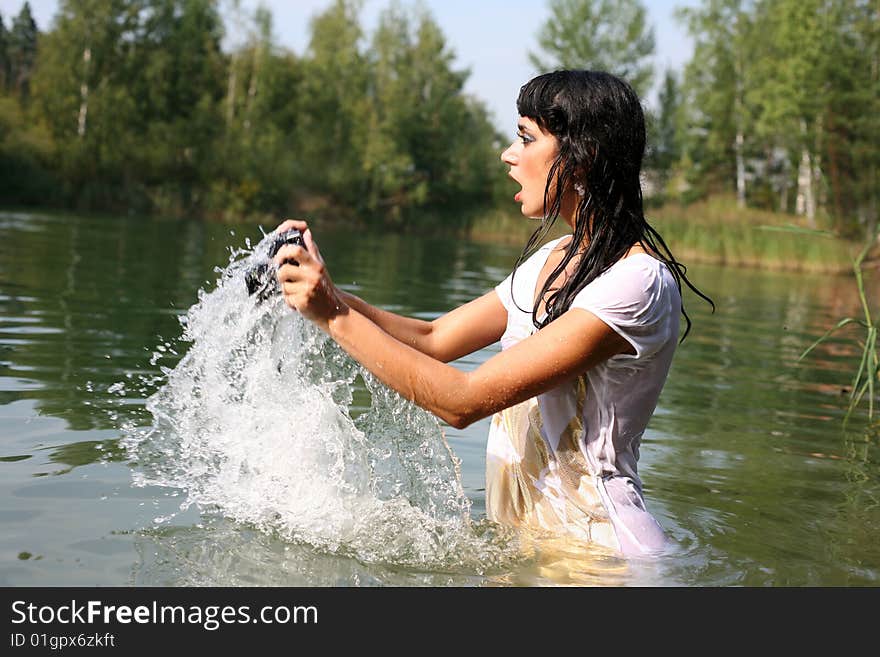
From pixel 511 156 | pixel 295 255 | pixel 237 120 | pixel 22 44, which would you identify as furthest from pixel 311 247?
pixel 22 44

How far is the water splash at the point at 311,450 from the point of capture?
11.6ft

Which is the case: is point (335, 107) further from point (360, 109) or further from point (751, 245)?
point (751, 245)

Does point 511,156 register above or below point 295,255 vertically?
above

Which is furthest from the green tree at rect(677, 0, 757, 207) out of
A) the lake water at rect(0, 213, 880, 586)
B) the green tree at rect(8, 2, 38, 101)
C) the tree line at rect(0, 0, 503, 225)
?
the green tree at rect(8, 2, 38, 101)

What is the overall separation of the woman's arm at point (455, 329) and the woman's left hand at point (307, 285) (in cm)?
67

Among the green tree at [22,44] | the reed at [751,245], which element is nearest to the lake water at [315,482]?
the reed at [751,245]

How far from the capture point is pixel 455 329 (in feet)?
11.8

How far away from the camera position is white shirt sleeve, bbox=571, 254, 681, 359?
286cm

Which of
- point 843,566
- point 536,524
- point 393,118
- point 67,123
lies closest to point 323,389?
point 536,524

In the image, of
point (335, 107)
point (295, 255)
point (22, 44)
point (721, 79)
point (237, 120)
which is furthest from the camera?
point (22, 44)

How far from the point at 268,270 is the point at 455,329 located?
2.49ft

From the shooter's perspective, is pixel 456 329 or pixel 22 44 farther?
pixel 22 44

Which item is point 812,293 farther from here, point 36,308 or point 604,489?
point 604,489

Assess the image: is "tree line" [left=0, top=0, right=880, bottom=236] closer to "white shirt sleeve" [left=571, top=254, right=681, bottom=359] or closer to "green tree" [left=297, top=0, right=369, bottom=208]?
"green tree" [left=297, top=0, right=369, bottom=208]
